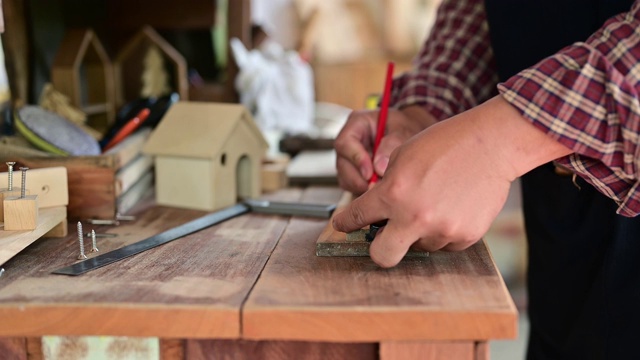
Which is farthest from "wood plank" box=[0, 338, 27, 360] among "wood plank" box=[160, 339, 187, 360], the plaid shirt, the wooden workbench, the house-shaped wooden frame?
the house-shaped wooden frame

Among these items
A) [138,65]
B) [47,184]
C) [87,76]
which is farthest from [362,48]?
[47,184]

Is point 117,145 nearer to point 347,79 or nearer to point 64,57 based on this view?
point 64,57

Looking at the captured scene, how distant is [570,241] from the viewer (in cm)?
109

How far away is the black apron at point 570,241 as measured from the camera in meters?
0.99

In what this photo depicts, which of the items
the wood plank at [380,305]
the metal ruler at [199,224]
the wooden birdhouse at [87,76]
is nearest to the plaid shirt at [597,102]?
the wood plank at [380,305]

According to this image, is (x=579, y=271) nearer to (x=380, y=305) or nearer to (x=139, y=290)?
(x=380, y=305)

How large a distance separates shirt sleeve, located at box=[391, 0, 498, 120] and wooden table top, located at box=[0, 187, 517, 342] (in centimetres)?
45

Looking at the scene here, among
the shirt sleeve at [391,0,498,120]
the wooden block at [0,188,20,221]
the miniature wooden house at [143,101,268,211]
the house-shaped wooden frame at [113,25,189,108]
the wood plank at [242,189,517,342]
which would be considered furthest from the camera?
the house-shaped wooden frame at [113,25,189,108]

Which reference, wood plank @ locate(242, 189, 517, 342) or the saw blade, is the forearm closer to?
wood plank @ locate(242, 189, 517, 342)

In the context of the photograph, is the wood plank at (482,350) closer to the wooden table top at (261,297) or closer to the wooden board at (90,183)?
the wooden table top at (261,297)

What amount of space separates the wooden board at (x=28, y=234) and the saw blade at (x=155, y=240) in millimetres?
54

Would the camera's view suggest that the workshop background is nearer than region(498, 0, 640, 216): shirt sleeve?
No

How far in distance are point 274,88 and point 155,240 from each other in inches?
47.9

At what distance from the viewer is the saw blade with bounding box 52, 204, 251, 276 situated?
796 millimetres
